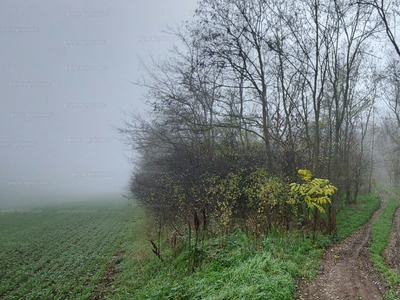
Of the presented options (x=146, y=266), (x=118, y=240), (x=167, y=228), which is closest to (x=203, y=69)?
(x=167, y=228)

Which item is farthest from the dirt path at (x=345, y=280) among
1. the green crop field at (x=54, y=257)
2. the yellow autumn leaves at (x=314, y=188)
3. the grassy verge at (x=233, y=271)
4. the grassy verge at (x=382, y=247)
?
the green crop field at (x=54, y=257)

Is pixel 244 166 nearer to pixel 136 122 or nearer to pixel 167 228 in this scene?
pixel 167 228

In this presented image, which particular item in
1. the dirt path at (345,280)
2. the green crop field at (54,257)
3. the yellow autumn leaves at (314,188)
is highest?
the yellow autumn leaves at (314,188)

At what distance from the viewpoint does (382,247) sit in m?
9.45

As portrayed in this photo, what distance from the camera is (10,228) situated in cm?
2475

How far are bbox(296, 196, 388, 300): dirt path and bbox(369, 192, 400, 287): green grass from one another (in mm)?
176

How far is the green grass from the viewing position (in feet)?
20.8

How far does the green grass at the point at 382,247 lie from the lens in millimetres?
6351

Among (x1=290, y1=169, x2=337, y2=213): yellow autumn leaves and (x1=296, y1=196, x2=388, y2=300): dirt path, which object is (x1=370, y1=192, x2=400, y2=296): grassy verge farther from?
(x1=290, y1=169, x2=337, y2=213): yellow autumn leaves

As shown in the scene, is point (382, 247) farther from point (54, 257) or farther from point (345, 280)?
point (54, 257)

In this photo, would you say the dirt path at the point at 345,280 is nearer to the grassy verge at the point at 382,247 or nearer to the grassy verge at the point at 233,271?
the grassy verge at the point at 382,247

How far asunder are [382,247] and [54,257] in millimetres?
15763

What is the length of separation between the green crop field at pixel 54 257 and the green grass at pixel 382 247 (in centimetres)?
938

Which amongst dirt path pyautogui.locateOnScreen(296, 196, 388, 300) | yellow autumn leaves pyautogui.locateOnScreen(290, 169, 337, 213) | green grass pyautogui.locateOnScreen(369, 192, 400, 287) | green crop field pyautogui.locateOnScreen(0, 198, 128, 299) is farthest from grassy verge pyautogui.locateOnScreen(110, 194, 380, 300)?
green crop field pyautogui.locateOnScreen(0, 198, 128, 299)
